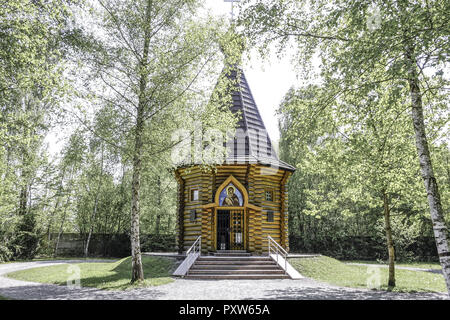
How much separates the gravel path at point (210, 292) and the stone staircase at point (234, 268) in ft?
5.71

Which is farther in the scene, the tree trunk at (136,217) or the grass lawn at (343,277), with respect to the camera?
the grass lawn at (343,277)

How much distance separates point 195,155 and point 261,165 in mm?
5740

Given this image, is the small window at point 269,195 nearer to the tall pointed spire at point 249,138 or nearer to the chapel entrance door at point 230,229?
the tall pointed spire at point 249,138

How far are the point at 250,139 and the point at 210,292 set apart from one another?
9.96m

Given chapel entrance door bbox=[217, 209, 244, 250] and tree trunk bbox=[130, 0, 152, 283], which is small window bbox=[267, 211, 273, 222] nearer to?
chapel entrance door bbox=[217, 209, 244, 250]

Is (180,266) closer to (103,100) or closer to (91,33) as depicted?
(103,100)

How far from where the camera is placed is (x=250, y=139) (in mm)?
17609

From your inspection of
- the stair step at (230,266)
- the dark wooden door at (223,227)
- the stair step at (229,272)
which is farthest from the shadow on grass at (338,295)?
the dark wooden door at (223,227)

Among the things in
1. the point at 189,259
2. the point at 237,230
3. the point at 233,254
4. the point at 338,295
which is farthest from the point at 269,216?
the point at 338,295

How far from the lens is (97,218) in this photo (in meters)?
30.2

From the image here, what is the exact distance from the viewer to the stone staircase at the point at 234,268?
42.8ft

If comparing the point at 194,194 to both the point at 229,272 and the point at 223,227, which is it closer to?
the point at 223,227

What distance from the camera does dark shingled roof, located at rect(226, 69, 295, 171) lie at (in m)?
16.7

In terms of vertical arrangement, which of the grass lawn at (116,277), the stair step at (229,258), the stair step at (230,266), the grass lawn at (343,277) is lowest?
the grass lawn at (343,277)
